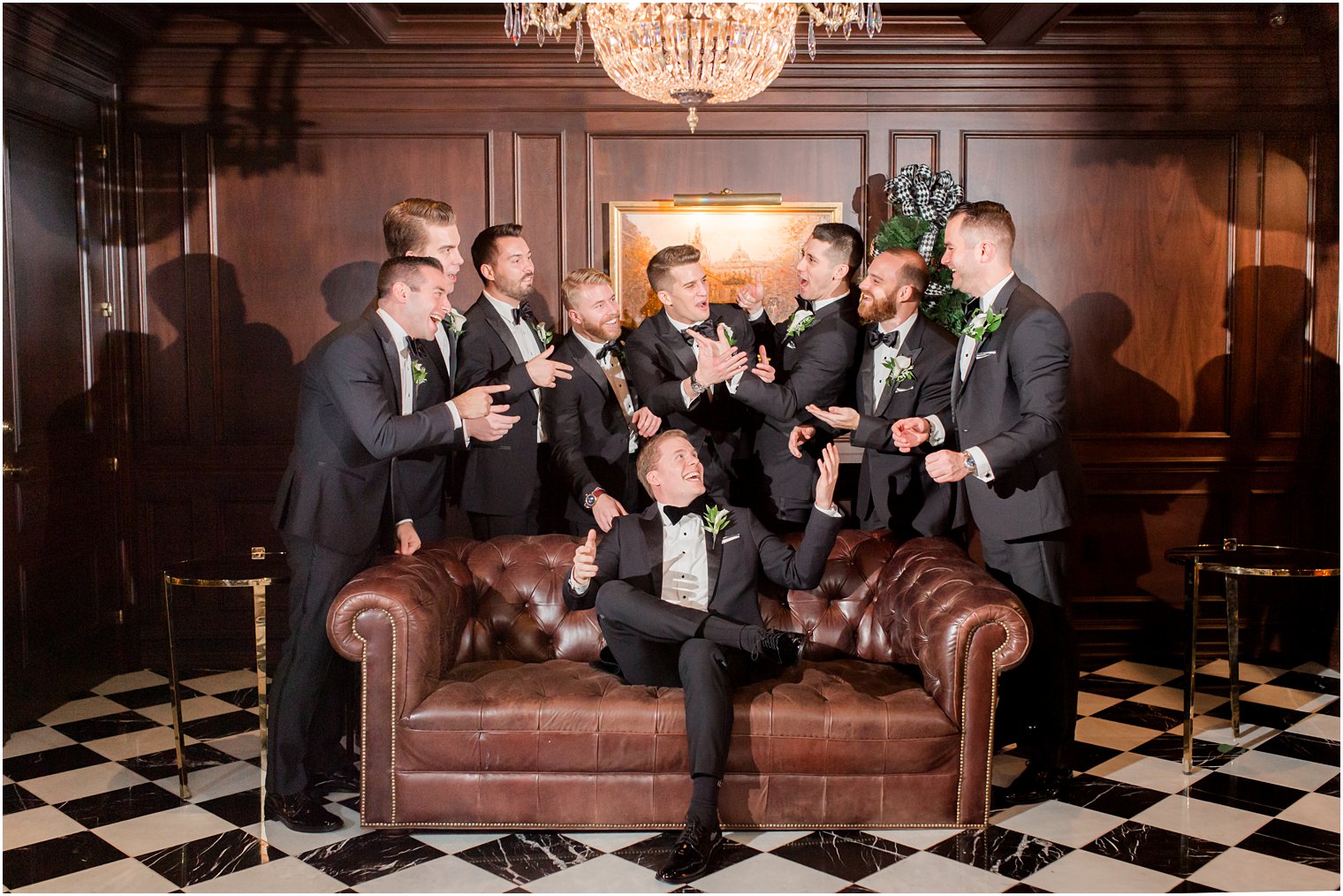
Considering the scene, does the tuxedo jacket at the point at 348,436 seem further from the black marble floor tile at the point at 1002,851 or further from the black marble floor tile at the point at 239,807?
the black marble floor tile at the point at 1002,851

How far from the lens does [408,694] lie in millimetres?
3756

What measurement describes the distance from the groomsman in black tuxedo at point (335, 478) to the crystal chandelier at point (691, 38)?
988 millimetres

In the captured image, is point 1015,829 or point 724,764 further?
point 1015,829

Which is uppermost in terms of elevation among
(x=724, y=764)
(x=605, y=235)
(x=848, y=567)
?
(x=605, y=235)

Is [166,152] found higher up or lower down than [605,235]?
higher up

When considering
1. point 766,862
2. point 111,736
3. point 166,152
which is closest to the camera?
point 766,862

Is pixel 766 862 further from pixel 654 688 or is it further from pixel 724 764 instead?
pixel 654 688

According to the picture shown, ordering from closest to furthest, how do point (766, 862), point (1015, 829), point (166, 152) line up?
point (766, 862)
point (1015, 829)
point (166, 152)

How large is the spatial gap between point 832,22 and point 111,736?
413cm

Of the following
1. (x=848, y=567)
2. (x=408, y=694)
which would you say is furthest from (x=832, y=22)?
(x=408, y=694)

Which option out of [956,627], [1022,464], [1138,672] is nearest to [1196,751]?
[1138,672]

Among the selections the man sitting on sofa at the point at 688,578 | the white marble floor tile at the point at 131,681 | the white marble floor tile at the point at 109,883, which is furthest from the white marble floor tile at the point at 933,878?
the white marble floor tile at the point at 131,681

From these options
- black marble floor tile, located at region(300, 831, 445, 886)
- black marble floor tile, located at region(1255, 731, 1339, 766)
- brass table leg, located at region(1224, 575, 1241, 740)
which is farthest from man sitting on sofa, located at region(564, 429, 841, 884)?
black marble floor tile, located at region(1255, 731, 1339, 766)

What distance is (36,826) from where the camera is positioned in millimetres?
3973
